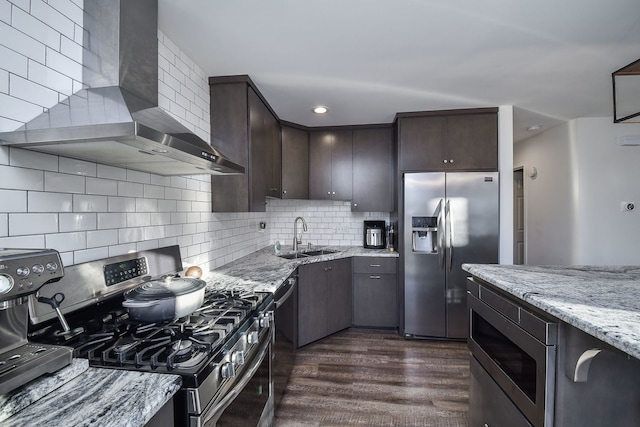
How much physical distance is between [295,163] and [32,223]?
2.64 metres

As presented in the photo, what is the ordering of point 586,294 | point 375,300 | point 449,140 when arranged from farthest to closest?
point 375,300
point 449,140
point 586,294

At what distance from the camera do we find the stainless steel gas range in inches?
35.3

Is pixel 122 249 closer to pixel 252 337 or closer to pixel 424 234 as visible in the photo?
pixel 252 337

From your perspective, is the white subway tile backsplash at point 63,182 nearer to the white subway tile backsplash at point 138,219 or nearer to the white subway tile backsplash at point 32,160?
the white subway tile backsplash at point 32,160

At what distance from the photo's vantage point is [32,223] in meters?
1.07

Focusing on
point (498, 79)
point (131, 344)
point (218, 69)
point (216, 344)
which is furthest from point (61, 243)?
point (498, 79)

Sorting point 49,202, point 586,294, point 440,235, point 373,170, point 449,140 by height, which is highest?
point 449,140

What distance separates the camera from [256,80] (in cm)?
236

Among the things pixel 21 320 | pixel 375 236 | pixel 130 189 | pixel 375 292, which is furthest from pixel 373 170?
pixel 21 320

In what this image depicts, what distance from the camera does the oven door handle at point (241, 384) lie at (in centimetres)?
Answer: 97

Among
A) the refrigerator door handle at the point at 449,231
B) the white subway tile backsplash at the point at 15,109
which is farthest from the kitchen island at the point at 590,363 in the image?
the white subway tile backsplash at the point at 15,109

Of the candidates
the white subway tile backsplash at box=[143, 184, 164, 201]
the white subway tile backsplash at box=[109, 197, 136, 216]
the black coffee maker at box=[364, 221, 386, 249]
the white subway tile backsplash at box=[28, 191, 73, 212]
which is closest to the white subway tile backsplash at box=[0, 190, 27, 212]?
the white subway tile backsplash at box=[28, 191, 73, 212]

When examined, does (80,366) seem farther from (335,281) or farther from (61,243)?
(335,281)

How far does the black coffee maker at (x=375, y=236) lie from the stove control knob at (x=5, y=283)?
127 inches
